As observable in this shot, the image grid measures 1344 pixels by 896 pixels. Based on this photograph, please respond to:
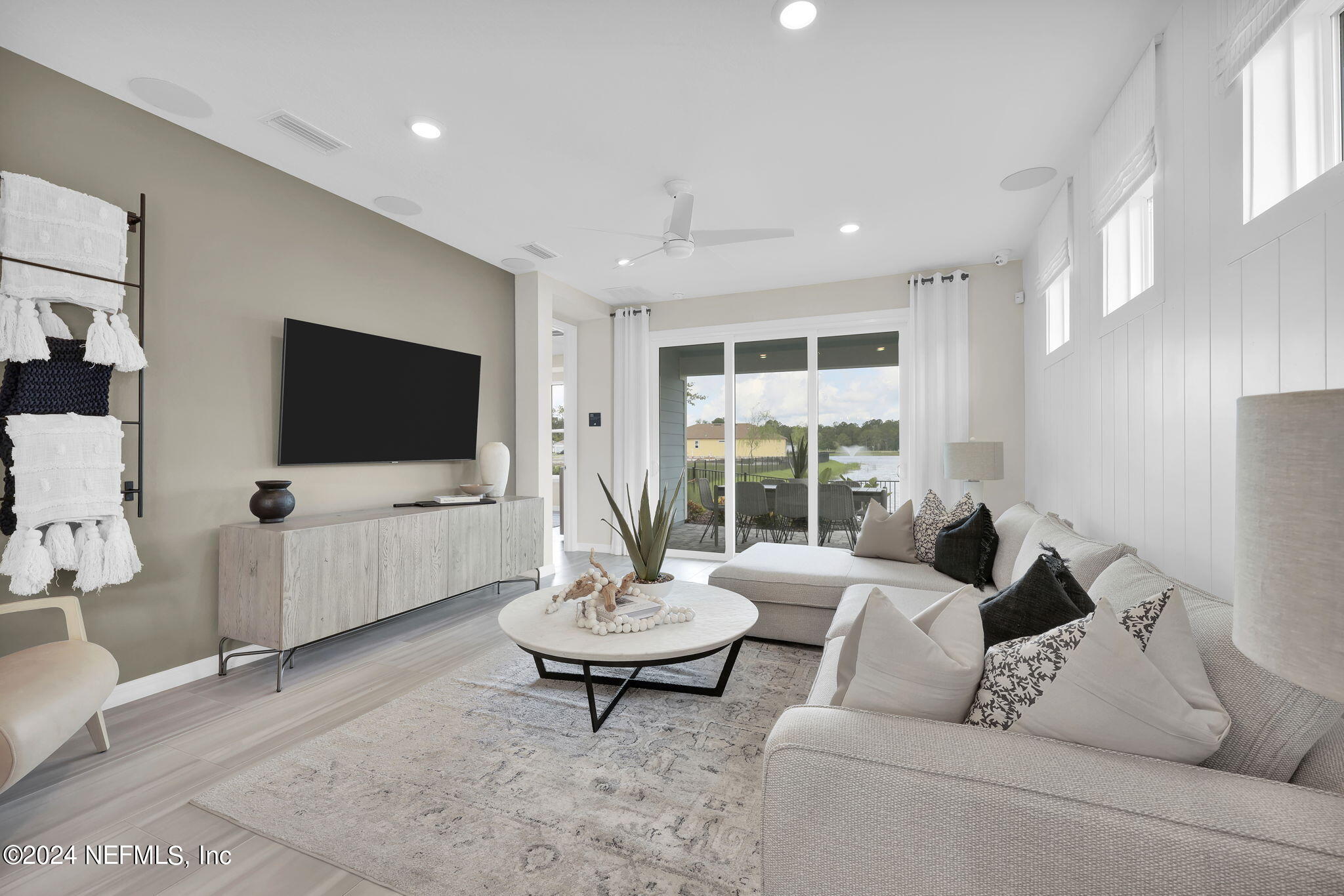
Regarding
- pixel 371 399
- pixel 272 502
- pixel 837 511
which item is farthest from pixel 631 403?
pixel 272 502

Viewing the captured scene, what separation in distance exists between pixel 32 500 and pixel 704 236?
128 inches

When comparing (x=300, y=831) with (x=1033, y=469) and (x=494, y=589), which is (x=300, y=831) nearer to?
(x=494, y=589)

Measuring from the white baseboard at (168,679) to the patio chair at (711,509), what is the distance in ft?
12.5

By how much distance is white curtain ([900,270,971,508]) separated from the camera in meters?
4.57

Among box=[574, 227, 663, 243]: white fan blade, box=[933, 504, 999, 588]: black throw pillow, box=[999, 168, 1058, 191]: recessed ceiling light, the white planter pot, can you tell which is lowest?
the white planter pot

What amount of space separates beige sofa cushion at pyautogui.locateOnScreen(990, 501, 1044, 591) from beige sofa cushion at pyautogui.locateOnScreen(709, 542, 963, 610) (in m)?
0.20

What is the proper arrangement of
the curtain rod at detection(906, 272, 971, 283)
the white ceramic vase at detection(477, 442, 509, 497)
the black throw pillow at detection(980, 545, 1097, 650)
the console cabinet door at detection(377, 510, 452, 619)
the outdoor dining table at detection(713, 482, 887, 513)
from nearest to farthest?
the black throw pillow at detection(980, 545, 1097, 650) → the console cabinet door at detection(377, 510, 452, 619) → the white ceramic vase at detection(477, 442, 509, 497) → the curtain rod at detection(906, 272, 971, 283) → the outdoor dining table at detection(713, 482, 887, 513)

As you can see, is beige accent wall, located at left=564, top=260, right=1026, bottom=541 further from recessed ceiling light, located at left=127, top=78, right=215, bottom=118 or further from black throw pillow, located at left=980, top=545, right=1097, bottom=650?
recessed ceiling light, located at left=127, top=78, right=215, bottom=118

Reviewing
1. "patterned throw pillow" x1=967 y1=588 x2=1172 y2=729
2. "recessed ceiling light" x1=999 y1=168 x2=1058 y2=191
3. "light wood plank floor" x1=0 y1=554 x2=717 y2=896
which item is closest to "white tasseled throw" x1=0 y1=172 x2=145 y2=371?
"light wood plank floor" x1=0 y1=554 x2=717 y2=896

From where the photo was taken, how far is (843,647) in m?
1.26

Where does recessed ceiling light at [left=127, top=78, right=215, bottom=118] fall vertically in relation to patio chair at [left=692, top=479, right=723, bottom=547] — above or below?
above

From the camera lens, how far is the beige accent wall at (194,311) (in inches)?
92.6

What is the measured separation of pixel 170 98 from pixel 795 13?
8.84ft

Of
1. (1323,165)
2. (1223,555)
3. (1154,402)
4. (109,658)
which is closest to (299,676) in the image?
(109,658)
